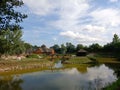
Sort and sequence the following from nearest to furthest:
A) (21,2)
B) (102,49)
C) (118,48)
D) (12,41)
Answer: (21,2) → (12,41) → (118,48) → (102,49)

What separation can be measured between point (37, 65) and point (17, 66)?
23.3ft

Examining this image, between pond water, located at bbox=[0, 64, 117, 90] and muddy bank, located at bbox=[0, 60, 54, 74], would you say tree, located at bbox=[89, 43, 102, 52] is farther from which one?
pond water, located at bbox=[0, 64, 117, 90]

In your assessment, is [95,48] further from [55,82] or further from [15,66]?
[55,82]

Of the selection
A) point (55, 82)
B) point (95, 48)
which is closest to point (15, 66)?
point (55, 82)

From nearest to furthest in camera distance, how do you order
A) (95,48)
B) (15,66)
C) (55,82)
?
(55,82), (15,66), (95,48)

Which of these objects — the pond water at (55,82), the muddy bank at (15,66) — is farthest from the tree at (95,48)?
the pond water at (55,82)

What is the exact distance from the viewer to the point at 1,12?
1332 centimetres

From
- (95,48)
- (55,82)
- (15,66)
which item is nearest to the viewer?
(55,82)

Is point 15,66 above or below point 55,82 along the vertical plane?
above

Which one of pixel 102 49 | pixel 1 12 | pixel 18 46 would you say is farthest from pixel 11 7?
pixel 102 49

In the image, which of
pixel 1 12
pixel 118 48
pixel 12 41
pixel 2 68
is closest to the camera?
pixel 1 12

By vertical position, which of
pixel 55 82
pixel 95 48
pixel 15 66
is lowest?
pixel 55 82

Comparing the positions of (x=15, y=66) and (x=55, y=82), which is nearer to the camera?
(x=55, y=82)

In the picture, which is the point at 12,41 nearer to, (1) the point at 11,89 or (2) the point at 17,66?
(2) the point at 17,66
